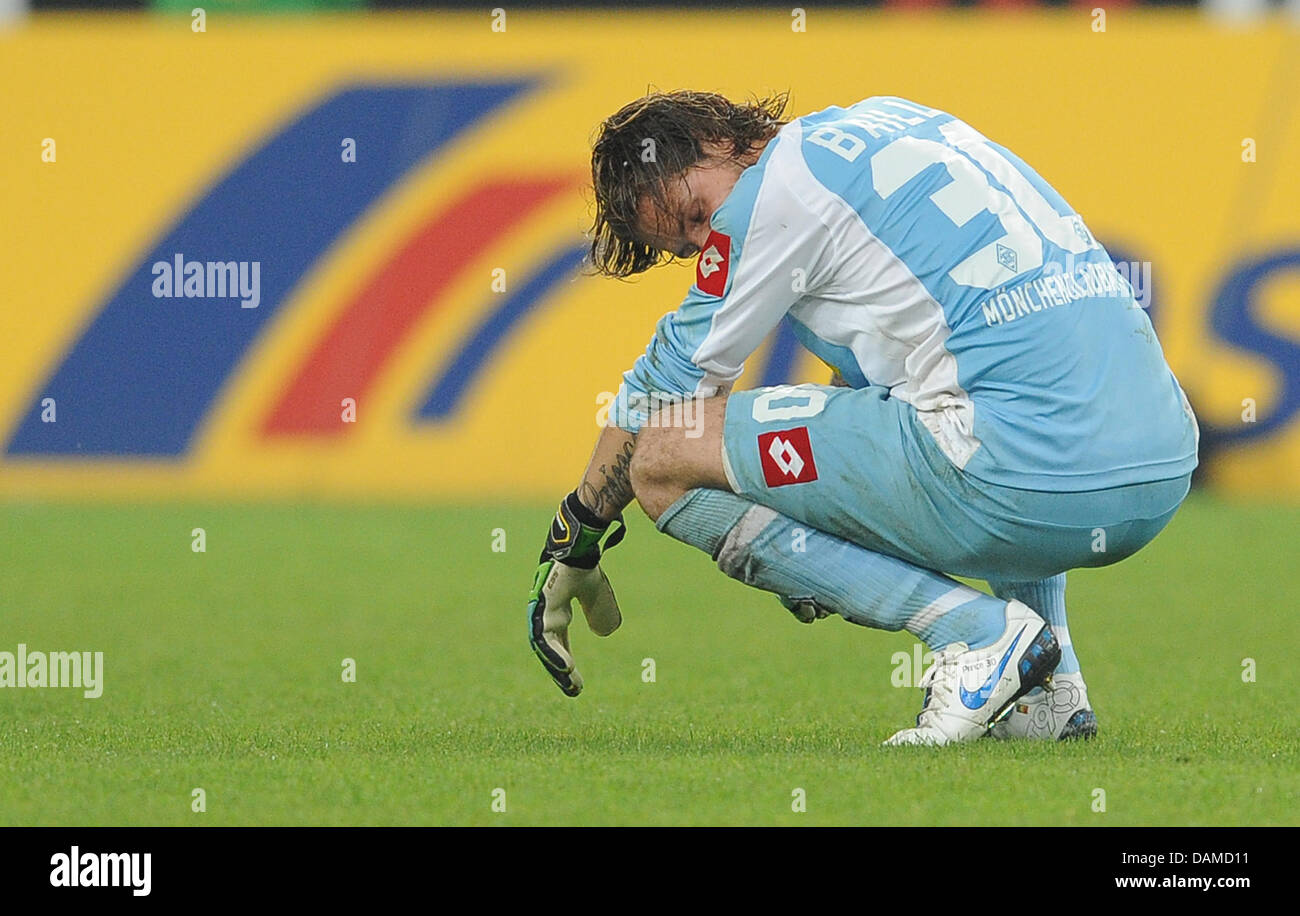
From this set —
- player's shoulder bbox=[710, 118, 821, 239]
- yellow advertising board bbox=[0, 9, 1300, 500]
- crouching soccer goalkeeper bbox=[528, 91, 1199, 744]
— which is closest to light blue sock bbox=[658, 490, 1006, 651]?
crouching soccer goalkeeper bbox=[528, 91, 1199, 744]

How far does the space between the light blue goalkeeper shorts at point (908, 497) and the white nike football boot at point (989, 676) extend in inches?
5.9

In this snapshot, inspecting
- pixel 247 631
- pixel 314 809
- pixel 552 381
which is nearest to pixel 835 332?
pixel 314 809

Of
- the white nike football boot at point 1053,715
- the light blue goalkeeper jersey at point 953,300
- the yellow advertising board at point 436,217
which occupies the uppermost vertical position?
the yellow advertising board at point 436,217

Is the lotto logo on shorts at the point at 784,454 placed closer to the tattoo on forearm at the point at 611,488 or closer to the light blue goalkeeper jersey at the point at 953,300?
the light blue goalkeeper jersey at the point at 953,300

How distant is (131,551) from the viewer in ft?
31.4

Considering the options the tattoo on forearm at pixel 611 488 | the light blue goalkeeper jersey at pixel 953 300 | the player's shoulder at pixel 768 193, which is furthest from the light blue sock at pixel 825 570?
the player's shoulder at pixel 768 193

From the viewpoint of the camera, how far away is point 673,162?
4168mm

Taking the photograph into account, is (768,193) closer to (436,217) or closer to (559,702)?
(559,702)

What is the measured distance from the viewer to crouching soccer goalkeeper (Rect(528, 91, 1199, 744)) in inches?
154

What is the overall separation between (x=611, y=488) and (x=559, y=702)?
1022mm

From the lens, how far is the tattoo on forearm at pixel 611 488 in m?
4.21

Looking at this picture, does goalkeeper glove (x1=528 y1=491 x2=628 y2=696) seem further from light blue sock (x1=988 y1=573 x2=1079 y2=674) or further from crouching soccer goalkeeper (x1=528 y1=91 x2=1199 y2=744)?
light blue sock (x1=988 y1=573 x2=1079 y2=674)

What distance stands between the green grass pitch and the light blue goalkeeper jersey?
2.11 feet

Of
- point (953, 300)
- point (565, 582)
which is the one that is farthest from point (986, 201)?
point (565, 582)
